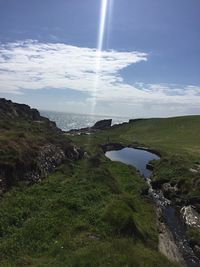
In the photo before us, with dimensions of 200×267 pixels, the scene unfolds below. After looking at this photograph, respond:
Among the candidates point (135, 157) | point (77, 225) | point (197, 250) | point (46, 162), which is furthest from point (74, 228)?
point (135, 157)

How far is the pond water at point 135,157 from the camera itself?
97.1 metres

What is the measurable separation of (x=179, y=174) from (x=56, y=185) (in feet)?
102

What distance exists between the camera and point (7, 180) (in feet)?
149

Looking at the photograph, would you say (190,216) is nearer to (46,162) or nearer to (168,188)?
(168,188)

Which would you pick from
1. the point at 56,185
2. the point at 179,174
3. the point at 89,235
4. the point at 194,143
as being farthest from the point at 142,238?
the point at 194,143

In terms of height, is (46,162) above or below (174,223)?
above

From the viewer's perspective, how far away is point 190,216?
47906 mm

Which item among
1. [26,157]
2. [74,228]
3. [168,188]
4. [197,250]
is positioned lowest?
[197,250]

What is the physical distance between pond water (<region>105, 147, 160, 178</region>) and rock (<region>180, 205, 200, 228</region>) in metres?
35.8

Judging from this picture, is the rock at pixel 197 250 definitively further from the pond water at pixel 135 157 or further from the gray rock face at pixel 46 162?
the pond water at pixel 135 157

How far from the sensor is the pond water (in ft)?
318

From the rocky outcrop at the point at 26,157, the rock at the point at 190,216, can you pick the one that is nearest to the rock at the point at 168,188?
the rock at the point at 190,216

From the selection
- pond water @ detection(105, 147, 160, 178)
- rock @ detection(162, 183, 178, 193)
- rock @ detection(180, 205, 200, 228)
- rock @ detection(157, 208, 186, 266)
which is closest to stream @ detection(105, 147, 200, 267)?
rock @ detection(157, 208, 186, 266)

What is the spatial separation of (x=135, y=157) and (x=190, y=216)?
66.8m
